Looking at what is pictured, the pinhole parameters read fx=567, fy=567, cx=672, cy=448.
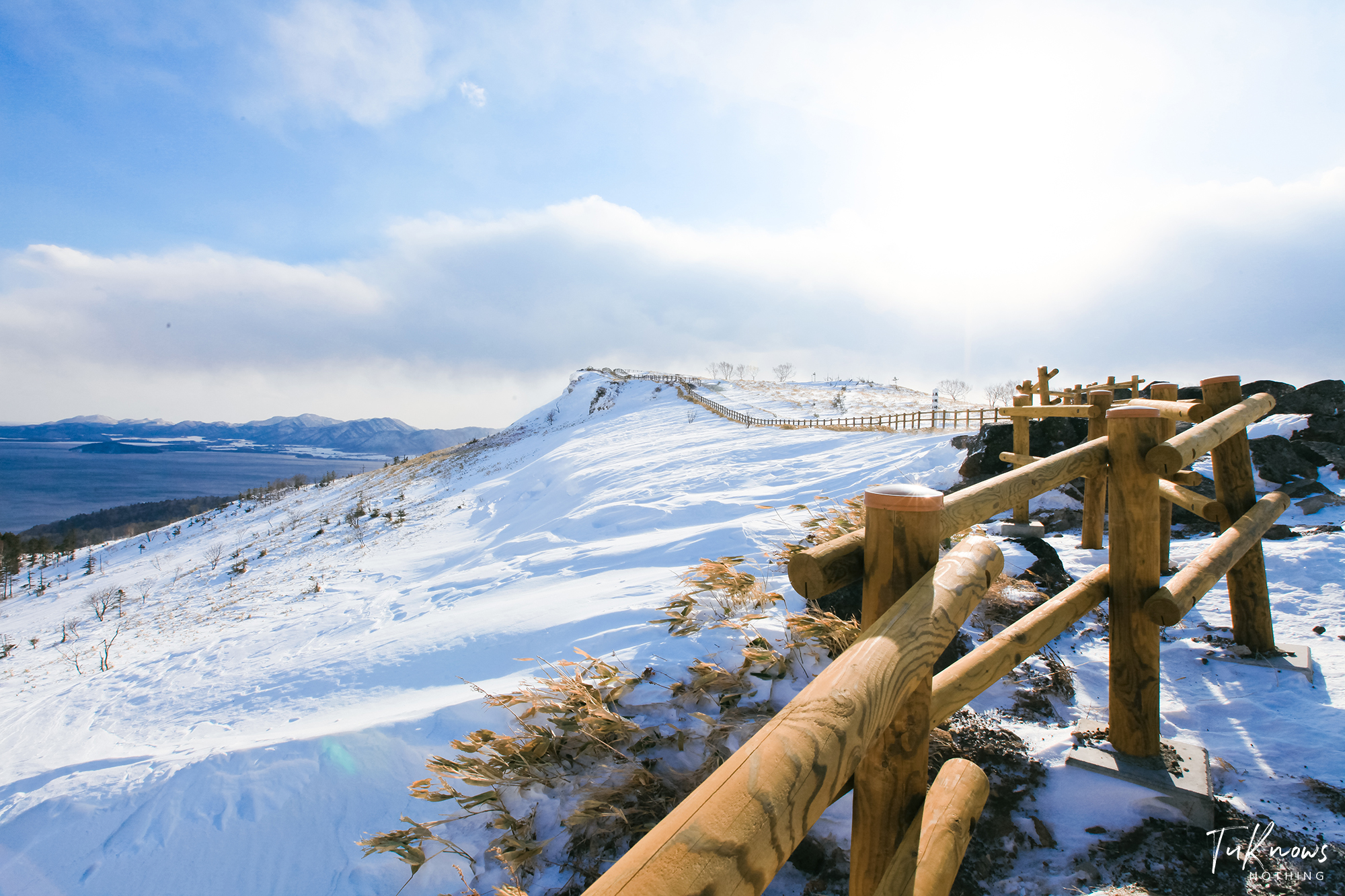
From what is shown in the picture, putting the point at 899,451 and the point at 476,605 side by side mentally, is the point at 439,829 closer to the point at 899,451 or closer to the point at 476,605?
the point at 476,605

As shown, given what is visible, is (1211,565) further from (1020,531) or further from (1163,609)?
(1020,531)

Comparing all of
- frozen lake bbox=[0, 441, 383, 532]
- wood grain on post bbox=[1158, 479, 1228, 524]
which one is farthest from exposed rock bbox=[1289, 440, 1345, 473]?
frozen lake bbox=[0, 441, 383, 532]

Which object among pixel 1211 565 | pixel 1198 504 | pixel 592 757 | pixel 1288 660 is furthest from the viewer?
pixel 1288 660

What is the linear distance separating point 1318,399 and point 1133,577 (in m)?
13.1

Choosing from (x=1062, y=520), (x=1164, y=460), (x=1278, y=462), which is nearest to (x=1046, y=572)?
(x=1164, y=460)

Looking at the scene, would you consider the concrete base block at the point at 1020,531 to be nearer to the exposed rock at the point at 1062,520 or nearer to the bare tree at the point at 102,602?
the exposed rock at the point at 1062,520

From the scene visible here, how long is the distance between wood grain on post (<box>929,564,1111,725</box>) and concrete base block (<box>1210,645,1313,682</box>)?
2273mm

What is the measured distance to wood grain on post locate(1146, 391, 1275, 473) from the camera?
2604 millimetres

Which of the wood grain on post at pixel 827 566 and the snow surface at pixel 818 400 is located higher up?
the snow surface at pixel 818 400

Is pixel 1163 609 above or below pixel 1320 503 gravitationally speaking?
above

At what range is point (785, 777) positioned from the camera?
3.22 ft

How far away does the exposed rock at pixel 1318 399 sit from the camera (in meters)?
10.7

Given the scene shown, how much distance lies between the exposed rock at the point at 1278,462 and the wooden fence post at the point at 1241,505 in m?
6.86

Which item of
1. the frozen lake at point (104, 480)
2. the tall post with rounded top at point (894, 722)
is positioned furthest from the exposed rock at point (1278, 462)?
the frozen lake at point (104, 480)
